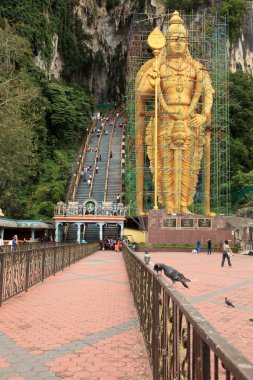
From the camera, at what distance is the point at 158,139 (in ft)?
79.8

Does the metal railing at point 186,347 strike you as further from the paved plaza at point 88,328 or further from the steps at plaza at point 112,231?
the steps at plaza at point 112,231

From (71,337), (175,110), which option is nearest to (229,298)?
(71,337)

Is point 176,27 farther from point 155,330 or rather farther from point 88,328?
point 155,330

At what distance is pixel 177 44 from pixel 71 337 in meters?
21.3

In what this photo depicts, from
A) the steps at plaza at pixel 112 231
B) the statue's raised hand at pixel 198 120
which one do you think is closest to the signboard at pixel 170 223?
the statue's raised hand at pixel 198 120

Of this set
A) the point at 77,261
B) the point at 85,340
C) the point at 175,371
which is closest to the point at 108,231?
the point at 77,261

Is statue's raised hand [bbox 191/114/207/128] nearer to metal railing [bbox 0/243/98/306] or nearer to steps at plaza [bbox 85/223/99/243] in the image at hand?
steps at plaza [bbox 85/223/99/243]

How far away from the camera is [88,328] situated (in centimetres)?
481

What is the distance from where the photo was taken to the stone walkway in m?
3.37

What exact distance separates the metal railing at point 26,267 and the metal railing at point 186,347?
3524 millimetres

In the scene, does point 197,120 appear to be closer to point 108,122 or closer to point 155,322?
point 155,322

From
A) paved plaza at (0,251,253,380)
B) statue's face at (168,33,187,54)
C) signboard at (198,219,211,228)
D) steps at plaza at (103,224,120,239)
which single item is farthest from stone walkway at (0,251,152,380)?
steps at plaza at (103,224,120,239)

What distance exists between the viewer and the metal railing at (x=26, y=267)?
6227 millimetres

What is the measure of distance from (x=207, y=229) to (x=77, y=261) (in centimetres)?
913
